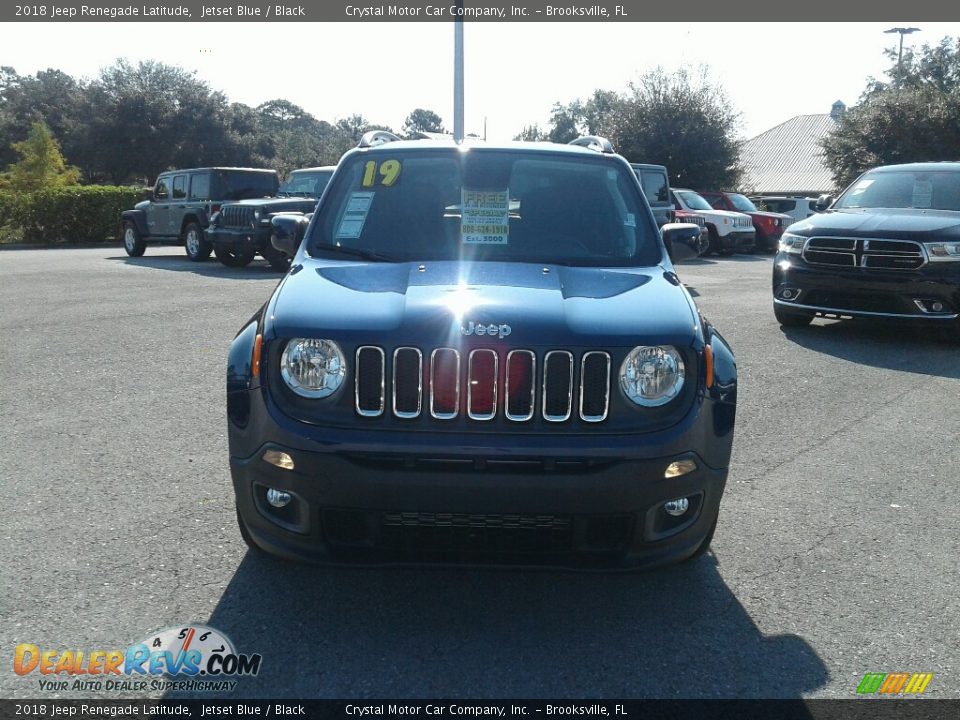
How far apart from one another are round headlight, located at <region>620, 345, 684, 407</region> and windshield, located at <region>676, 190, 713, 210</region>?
2148cm

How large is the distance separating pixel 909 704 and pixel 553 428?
136 centimetres

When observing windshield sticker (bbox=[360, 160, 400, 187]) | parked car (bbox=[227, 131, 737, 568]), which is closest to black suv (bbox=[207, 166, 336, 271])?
windshield sticker (bbox=[360, 160, 400, 187])

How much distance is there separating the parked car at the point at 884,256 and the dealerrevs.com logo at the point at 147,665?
7.94 meters

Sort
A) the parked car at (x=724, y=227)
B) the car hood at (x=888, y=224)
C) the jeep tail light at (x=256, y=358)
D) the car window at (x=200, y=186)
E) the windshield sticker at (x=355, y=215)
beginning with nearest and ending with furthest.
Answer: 1. the jeep tail light at (x=256, y=358)
2. the windshield sticker at (x=355, y=215)
3. the car hood at (x=888, y=224)
4. the car window at (x=200, y=186)
5. the parked car at (x=724, y=227)

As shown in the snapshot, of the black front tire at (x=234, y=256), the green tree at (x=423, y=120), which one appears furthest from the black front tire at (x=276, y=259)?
the green tree at (x=423, y=120)

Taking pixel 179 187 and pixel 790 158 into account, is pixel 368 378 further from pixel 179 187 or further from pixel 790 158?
pixel 790 158

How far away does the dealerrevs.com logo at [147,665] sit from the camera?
295 cm

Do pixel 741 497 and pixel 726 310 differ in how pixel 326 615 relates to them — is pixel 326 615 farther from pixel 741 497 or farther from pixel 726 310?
pixel 726 310

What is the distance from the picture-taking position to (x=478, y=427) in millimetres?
3170

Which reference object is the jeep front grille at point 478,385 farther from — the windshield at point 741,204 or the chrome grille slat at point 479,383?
the windshield at point 741,204

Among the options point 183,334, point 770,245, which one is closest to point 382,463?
point 183,334

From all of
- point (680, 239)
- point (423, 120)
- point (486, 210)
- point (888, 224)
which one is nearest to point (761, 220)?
point (888, 224)

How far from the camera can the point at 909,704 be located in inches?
115

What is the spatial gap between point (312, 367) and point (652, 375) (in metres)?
1.15
